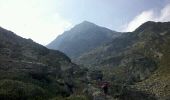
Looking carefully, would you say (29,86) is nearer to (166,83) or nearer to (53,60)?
(53,60)

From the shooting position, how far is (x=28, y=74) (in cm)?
7862

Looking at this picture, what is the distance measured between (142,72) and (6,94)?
14896 cm

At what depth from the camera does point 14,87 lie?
62.8 m

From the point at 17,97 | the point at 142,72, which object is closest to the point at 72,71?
the point at 17,97

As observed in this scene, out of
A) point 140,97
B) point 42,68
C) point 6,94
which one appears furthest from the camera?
point 140,97

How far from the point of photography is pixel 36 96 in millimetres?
62562

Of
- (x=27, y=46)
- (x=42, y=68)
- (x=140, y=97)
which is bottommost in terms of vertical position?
(x=140, y=97)

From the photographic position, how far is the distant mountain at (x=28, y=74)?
62.5 m

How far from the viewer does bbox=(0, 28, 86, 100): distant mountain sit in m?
62.5

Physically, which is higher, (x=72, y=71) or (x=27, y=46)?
(x=27, y=46)

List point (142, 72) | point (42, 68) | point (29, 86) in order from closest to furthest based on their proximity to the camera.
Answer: point (29, 86), point (42, 68), point (142, 72)

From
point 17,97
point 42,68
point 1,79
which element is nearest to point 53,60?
point 42,68

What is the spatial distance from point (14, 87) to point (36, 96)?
15.3 feet

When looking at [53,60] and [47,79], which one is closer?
[47,79]
